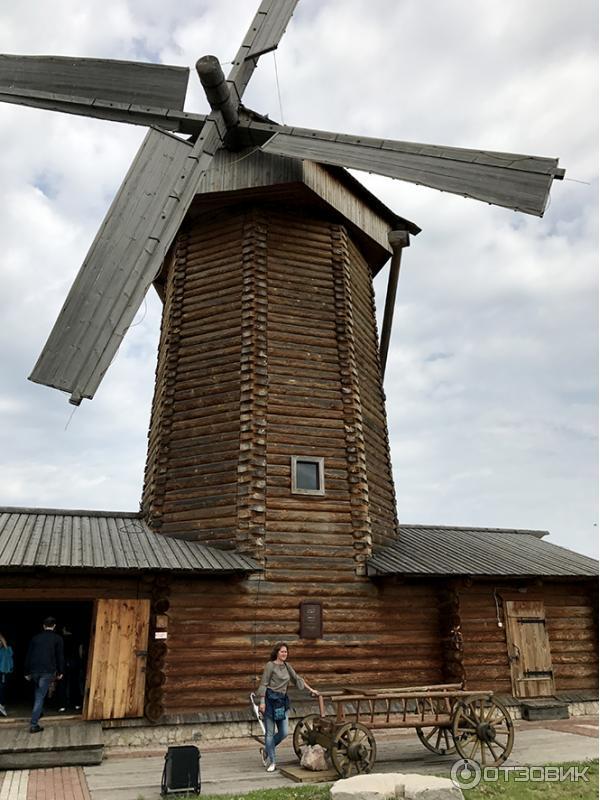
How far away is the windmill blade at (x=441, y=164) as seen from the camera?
9648 mm

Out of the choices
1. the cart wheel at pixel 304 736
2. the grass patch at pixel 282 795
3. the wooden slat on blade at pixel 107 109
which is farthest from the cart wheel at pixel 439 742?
the wooden slat on blade at pixel 107 109

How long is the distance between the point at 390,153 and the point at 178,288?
556cm

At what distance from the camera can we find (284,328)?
1310 centimetres

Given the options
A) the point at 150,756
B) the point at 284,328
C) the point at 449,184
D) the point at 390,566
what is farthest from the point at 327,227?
the point at 150,756

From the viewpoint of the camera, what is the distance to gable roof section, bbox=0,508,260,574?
31.0 ft

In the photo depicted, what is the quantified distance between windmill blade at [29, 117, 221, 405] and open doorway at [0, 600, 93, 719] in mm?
6826

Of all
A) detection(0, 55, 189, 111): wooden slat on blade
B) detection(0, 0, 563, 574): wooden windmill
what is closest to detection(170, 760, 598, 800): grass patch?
detection(0, 0, 563, 574): wooden windmill

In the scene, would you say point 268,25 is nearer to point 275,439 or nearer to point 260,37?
point 260,37

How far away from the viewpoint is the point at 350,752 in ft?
23.1

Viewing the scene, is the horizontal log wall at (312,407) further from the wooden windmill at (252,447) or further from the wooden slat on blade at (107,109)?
the wooden slat on blade at (107,109)

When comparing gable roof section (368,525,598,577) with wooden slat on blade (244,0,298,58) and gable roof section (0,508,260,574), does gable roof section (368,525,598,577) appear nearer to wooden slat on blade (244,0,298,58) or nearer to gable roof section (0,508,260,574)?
gable roof section (0,508,260,574)

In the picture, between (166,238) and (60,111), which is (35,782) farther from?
(60,111)

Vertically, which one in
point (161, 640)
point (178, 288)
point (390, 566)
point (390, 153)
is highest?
point (390, 153)

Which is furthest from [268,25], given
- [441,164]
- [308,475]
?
[308,475]
